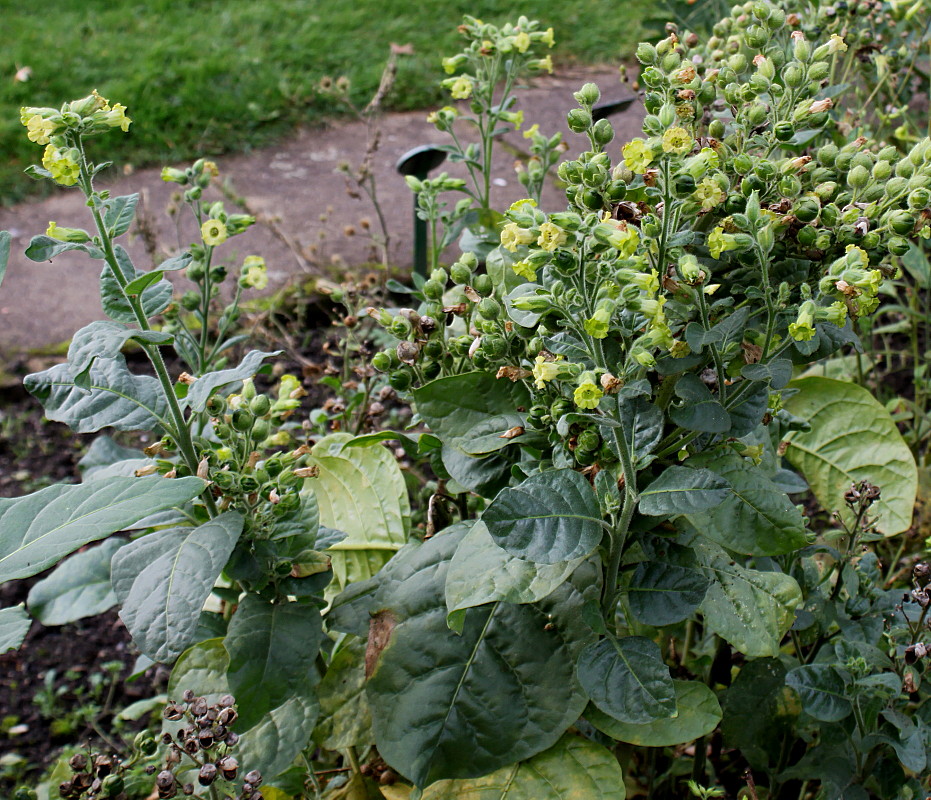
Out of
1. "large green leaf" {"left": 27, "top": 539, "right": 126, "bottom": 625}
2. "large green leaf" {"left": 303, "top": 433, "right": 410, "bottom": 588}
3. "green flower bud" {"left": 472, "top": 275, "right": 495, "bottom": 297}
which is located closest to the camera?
"green flower bud" {"left": 472, "top": 275, "right": 495, "bottom": 297}

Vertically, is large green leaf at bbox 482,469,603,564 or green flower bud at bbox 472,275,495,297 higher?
green flower bud at bbox 472,275,495,297

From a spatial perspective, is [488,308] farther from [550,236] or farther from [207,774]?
[207,774]

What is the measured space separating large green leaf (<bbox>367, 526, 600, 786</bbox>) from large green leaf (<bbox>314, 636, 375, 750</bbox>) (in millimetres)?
105

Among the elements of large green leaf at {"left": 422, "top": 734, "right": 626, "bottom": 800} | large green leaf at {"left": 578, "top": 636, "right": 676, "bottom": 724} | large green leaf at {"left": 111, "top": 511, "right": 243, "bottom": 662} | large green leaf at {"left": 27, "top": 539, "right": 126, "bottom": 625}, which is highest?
large green leaf at {"left": 111, "top": 511, "right": 243, "bottom": 662}

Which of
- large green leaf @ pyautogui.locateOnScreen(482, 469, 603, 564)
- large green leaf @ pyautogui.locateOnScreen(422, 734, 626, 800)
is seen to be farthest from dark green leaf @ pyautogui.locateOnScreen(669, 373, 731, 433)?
large green leaf @ pyautogui.locateOnScreen(422, 734, 626, 800)

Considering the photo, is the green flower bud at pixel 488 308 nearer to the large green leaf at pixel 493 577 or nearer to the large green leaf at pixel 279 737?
the large green leaf at pixel 493 577

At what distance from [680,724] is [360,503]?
0.64 m

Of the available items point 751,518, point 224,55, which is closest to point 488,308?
point 751,518

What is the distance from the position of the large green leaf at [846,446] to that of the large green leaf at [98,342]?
1121mm

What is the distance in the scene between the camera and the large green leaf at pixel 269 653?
1.13 meters

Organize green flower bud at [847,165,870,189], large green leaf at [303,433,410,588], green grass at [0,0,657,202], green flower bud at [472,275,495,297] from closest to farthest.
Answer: green flower bud at [847,165,870,189] → green flower bud at [472,275,495,297] → large green leaf at [303,433,410,588] → green grass at [0,0,657,202]

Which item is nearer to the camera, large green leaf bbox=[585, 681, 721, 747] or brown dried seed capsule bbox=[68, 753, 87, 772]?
brown dried seed capsule bbox=[68, 753, 87, 772]

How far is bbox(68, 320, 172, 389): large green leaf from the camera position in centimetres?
100

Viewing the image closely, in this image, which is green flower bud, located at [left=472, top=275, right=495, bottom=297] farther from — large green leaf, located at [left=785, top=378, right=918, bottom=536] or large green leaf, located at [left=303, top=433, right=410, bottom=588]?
large green leaf, located at [left=785, top=378, right=918, bottom=536]
